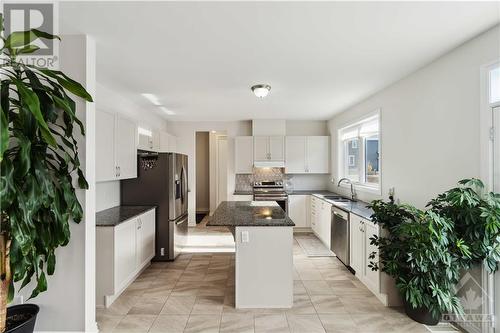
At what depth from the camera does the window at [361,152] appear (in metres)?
4.23

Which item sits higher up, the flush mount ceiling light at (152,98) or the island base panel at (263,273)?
the flush mount ceiling light at (152,98)

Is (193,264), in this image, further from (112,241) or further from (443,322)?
(443,322)

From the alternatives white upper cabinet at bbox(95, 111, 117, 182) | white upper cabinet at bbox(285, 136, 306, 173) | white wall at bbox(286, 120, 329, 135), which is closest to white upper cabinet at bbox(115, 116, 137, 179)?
white upper cabinet at bbox(95, 111, 117, 182)

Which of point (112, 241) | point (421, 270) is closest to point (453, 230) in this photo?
point (421, 270)

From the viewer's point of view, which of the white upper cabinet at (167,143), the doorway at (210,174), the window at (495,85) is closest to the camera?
the window at (495,85)

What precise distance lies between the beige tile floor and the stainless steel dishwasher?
0.23 meters

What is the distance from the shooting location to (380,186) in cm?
378

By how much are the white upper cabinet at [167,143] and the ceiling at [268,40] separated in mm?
1417

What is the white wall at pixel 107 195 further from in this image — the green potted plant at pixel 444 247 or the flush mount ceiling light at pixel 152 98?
the green potted plant at pixel 444 247

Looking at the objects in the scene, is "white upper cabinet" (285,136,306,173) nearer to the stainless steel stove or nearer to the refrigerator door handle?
the stainless steel stove

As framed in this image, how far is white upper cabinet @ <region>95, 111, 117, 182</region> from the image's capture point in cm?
286

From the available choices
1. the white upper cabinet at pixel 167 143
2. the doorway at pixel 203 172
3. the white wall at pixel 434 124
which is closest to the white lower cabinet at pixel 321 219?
the white wall at pixel 434 124

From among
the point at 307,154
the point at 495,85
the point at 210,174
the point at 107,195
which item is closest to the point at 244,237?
the point at 107,195

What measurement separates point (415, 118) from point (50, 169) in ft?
11.8
